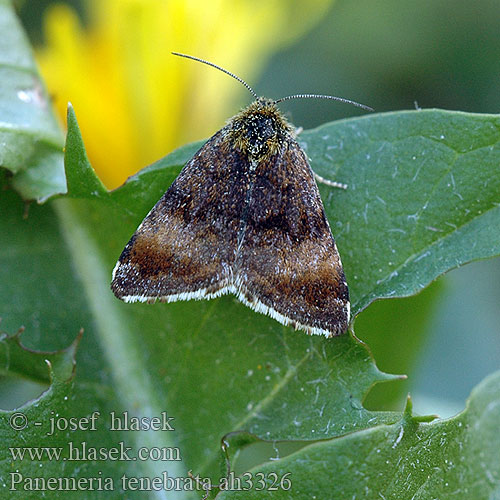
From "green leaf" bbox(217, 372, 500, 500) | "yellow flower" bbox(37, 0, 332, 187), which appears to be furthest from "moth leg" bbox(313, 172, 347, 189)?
"yellow flower" bbox(37, 0, 332, 187)

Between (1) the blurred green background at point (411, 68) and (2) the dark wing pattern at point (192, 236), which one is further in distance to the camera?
(1) the blurred green background at point (411, 68)

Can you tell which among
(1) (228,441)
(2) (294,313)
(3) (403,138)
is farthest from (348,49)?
(1) (228,441)

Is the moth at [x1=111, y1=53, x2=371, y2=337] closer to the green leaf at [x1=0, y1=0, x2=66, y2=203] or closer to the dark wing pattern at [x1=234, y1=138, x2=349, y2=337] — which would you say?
the dark wing pattern at [x1=234, y1=138, x2=349, y2=337]

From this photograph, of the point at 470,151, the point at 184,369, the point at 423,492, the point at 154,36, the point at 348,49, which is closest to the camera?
the point at 423,492

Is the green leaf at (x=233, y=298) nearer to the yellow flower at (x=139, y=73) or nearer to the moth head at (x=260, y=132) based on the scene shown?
the moth head at (x=260, y=132)

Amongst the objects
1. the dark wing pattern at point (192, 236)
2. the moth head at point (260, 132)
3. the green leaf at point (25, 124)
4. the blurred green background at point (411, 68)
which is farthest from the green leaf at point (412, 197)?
the blurred green background at point (411, 68)

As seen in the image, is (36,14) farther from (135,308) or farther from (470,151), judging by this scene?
(470,151)

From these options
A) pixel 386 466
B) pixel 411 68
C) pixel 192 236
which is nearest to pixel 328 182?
pixel 192 236
